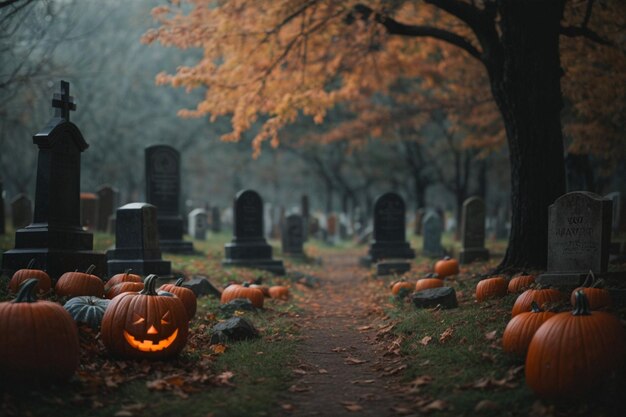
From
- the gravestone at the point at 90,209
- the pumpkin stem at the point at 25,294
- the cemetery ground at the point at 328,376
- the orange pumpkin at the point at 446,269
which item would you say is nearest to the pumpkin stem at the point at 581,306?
the cemetery ground at the point at 328,376

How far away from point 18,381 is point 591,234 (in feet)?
23.0

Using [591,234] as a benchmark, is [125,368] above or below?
below

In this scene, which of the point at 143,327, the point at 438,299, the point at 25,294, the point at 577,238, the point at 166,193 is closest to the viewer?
the point at 25,294

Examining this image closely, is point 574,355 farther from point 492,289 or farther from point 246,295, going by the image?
point 246,295

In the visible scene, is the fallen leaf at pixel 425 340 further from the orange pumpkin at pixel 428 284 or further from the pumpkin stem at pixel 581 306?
the orange pumpkin at pixel 428 284

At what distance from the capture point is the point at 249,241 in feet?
54.6

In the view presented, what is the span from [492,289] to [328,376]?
360 cm

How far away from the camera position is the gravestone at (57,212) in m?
9.09

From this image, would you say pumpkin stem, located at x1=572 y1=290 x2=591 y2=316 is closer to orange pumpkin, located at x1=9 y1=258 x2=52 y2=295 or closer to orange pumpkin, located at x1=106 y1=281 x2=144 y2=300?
orange pumpkin, located at x1=106 y1=281 x2=144 y2=300

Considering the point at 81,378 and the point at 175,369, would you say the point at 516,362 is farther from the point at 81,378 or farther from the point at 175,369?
the point at 81,378

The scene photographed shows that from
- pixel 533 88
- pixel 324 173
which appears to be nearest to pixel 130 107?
pixel 324 173

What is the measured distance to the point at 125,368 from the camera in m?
6.05

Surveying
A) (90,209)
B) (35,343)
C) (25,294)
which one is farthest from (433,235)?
(35,343)

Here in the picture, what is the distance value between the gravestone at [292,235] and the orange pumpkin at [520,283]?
12558 millimetres
